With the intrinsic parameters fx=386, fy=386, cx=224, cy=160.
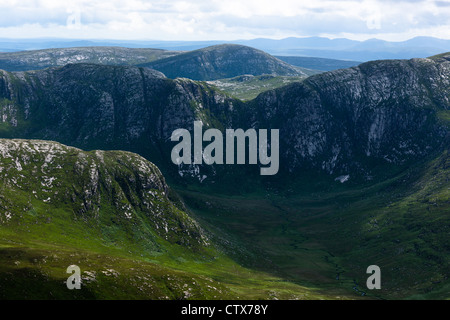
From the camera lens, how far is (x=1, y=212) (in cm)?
14900

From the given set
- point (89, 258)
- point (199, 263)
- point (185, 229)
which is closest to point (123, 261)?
point (89, 258)

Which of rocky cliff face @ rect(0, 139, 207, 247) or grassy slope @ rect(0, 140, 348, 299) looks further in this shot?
rocky cliff face @ rect(0, 139, 207, 247)

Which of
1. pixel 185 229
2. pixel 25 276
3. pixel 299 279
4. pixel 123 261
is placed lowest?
pixel 299 279

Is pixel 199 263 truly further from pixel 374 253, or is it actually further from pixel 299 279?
pixel 374 253

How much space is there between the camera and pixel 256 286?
152 m

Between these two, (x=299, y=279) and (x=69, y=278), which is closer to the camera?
(x=69, y=278)

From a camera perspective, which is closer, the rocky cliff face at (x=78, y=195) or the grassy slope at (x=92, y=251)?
the grassy slope at (x=92, y=251)

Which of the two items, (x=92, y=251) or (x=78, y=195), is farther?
(x=78, y=195)

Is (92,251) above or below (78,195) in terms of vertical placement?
below
